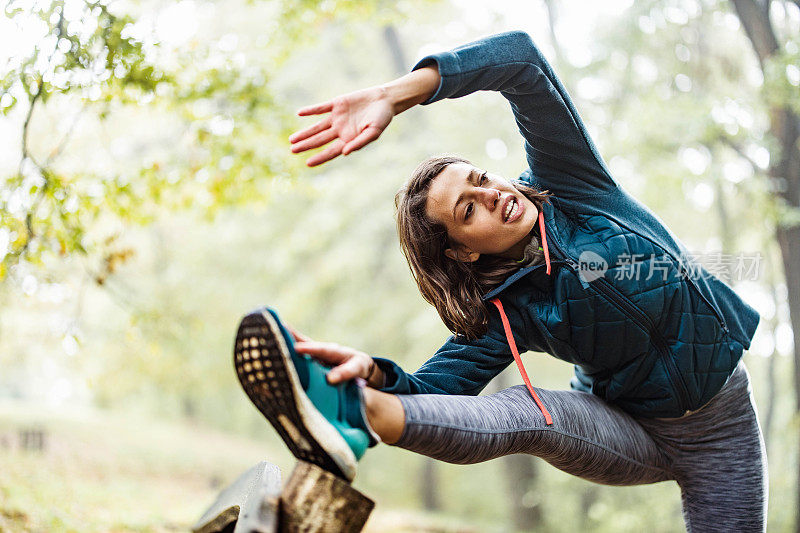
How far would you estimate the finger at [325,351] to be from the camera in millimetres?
1277

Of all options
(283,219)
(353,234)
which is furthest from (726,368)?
(283,219)

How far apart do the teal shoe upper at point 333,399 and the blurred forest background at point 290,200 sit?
1.59 m

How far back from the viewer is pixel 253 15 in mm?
10984

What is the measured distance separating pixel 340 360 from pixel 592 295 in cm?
75

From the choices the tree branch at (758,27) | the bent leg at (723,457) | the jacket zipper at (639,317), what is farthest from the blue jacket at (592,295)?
the tree branch at (758,27)

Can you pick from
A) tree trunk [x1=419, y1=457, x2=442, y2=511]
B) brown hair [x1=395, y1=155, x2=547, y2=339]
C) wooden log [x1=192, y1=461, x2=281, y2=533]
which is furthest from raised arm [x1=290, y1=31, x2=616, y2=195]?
tree trunk [x1=419, y1=457, x2=442, y2=511]

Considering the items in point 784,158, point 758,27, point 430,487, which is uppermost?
point 758,27

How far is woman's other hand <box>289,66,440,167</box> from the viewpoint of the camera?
1513mm

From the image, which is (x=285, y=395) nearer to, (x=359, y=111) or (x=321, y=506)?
(x=321, y=506)

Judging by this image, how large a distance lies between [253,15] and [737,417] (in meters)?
10.6

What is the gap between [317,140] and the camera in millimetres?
1575

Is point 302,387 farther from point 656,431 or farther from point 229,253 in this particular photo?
point 229,253

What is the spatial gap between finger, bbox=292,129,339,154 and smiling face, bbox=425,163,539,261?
1.17 ft

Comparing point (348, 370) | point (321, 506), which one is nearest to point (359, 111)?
point (348, 370)
